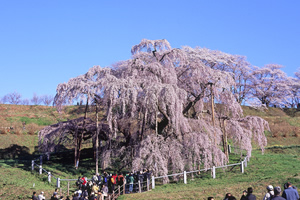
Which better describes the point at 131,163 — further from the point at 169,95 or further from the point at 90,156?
the point at 90,156

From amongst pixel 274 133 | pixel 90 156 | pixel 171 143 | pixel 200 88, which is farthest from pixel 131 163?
pixel 274 133

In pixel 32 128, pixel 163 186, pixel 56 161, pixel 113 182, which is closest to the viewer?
pixel 113 182

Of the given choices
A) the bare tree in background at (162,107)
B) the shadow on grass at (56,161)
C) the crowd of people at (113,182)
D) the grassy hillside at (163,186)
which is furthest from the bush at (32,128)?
the crowd of people at (113,182)

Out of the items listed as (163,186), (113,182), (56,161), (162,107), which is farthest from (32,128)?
(113,182)

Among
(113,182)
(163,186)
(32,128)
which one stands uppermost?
(32,128)

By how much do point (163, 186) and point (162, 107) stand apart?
5.44 m

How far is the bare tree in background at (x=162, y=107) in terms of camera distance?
2527 cm

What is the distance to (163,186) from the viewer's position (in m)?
23.4

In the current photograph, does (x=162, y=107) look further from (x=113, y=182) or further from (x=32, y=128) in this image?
(x=32, y=128)

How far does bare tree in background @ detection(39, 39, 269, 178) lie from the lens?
995 inches

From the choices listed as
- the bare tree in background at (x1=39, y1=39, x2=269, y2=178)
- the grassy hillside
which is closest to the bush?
the grassy hillside

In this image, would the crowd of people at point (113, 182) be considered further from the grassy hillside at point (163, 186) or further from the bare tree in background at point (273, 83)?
the bare tree in background at point (273, 83)

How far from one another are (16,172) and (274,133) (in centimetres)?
3747

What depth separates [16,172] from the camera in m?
28.6
